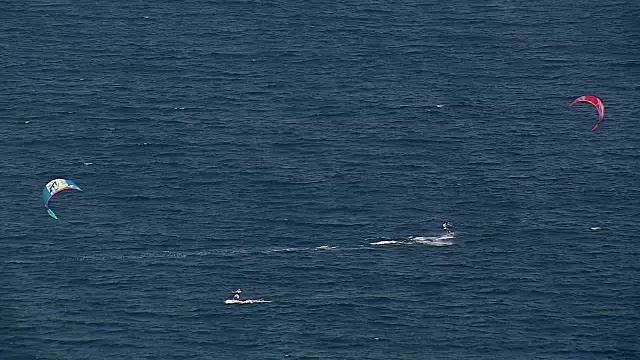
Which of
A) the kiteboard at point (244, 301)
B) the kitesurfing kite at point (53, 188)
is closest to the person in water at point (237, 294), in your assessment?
the kiteboard at point (244, 301)

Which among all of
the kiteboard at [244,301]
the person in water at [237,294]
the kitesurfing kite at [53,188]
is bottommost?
the kiteboard at [244,301]

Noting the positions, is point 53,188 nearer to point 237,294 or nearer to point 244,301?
point 237,294

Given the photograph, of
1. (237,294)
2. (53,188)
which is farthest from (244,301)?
(53,188)

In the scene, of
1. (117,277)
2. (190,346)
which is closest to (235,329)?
(190,346)

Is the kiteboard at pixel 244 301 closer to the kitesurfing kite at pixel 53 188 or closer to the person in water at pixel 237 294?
the person in water at pixel 237 294

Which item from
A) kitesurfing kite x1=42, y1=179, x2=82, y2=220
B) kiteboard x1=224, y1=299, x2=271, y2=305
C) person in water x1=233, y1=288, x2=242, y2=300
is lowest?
kiteboard x1=224, y1=299, x2=271, y2=305

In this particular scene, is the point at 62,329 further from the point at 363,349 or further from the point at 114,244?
the point at 363,349

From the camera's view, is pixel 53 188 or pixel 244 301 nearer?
pixel 244 301

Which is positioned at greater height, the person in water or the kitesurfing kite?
the kitesurfing kite

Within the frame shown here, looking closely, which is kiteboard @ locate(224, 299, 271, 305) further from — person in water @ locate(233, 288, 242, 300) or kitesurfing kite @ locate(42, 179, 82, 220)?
kitesurfing kite @ locate(42, 179, 82, 220)

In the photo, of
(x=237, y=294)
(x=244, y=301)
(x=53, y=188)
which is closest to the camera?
(x=244, y=301)

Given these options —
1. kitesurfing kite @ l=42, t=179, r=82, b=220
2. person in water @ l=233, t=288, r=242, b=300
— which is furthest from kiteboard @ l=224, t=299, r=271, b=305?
kitesurfing kite @ l=42, t=179, r=82, b=220
